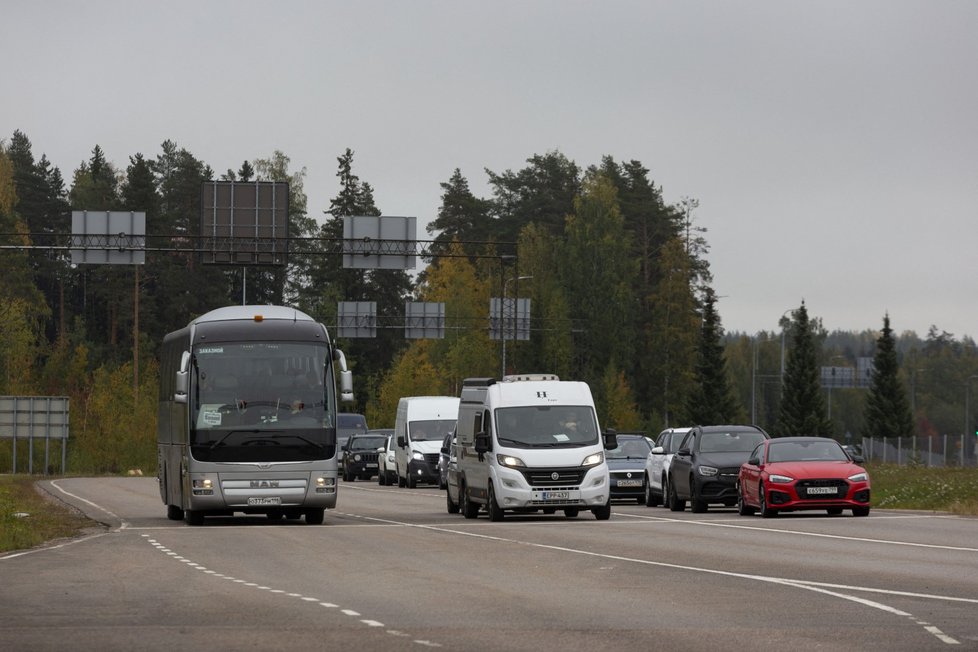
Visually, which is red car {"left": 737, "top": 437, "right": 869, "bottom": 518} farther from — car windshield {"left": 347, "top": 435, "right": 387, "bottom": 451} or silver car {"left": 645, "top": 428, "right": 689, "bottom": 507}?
car windshield {"left": 347, "top": 435, "right": 387, "bottom": 451}

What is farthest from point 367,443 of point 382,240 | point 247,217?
point 247,217

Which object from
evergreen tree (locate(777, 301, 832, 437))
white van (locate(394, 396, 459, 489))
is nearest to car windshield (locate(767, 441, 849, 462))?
white van (locate(394, 396, 459, 489))

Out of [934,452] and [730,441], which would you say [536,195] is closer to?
[934,452]

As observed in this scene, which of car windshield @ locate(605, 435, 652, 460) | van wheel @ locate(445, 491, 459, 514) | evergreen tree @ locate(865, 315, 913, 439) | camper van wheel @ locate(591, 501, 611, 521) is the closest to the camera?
camper van wheel @ locate(591, 501, 611, 521)

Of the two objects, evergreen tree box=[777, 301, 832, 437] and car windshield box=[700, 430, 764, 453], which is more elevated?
evergreen tree box=[777, 301, 832, 437]

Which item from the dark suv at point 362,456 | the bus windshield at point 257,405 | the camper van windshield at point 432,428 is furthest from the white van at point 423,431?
the bus windshield at point 257,405

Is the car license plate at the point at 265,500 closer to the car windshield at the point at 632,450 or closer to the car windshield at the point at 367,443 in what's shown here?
the car windshield at the point at 632,450

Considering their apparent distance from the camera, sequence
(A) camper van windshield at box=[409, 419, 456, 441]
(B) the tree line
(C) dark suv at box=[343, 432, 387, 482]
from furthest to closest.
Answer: (B) the tree line
(C) dark suv at box=[343, 432, 387, 482]
(A) camper van windshield at box=[409, 419, 456, 441]

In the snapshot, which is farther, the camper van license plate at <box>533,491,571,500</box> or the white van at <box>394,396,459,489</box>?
the white van at <box>394,396,459,489</box>

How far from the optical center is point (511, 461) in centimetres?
3209

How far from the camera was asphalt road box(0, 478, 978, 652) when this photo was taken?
1283 centimetres

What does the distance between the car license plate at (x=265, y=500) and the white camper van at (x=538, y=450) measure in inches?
149

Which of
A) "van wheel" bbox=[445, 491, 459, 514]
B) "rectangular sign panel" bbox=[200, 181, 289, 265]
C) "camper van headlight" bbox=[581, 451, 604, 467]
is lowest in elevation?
"van wheel" bbox=[445, 491, 459, 514]

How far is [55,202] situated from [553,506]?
376ft
